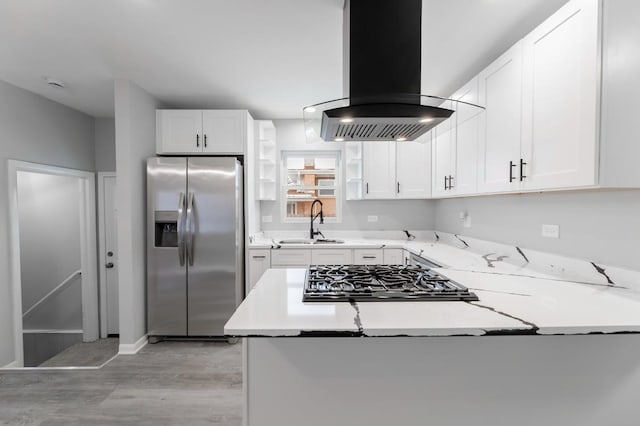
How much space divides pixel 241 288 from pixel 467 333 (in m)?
2.71

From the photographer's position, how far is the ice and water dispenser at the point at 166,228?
319 centimetres

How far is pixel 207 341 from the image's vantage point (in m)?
3.29

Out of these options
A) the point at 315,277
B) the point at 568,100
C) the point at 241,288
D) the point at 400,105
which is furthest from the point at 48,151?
the point at 568,100

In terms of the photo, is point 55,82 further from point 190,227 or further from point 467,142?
point 467,142

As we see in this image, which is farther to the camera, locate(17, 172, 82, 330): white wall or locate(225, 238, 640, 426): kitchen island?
locate(17, 172, 82, 330): white wall

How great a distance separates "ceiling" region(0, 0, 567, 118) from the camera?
6.18 ft

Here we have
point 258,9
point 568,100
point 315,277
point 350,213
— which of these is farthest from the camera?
point 350,213

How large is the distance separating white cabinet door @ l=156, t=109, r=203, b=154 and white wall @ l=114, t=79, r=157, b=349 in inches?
10.2

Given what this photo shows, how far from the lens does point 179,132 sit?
11.4ft

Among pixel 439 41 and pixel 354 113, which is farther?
pixel 439 41

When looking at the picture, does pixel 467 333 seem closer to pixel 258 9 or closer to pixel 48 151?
pixel 258 9

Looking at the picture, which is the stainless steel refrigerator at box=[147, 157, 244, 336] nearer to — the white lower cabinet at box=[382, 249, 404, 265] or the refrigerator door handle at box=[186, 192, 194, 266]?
the refrigerator door handle at box=[186, 192, 194, 266]

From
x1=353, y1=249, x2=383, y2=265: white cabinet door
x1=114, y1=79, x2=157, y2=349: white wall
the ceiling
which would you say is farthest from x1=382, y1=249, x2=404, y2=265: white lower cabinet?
x1=114, y1=79, x2=157, y2=349: white wall

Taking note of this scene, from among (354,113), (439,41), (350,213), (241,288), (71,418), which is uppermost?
(439,41)
